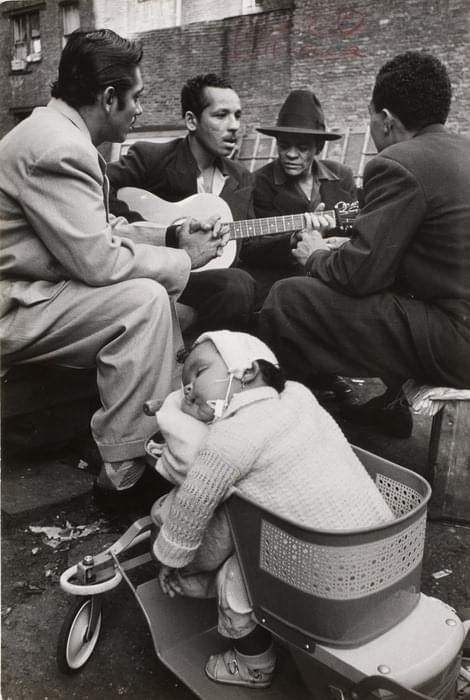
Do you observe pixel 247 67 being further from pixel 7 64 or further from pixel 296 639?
pixel 296 639

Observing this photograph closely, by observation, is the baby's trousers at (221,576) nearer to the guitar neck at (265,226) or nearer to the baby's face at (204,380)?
the baby's face at (204,380)

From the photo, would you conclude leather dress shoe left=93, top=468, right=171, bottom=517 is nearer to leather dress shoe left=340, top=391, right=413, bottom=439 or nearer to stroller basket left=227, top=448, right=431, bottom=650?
stroller basket left=227, top=448, right=431, bottom=650

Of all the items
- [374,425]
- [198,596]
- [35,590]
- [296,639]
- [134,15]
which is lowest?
[374,425]

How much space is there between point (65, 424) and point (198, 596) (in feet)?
4.21

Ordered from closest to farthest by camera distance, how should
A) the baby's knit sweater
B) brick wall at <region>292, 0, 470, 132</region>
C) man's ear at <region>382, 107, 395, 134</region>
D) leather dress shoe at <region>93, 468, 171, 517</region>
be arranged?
the baby's knit sweater, leather dress shoe at <region>93, 468, 171, 517</region>, man's ear at <region>382, 107, 395, 134</region>, brick wall at <region>292, 0, 470, 132</region>

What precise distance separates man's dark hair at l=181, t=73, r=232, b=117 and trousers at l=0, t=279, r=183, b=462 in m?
2.05

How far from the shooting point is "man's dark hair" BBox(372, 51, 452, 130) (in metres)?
2.47

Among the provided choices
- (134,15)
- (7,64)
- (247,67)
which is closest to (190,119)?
(134,15)

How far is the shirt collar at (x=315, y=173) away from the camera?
12.8ft

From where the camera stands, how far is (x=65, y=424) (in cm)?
273

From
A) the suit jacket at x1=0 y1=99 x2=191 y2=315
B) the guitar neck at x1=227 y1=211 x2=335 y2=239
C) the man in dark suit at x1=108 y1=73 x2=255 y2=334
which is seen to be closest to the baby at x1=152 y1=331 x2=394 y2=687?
the suit jacket at x1=0 y1=99 x2=191 y2=315

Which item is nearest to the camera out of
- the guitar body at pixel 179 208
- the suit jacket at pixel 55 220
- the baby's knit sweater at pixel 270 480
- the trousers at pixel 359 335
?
the baby's knit sweater at pixel 270 480

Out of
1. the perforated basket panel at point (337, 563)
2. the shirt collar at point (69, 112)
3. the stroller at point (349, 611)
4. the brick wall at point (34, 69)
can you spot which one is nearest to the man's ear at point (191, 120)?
the brick wall at point (34, 69)

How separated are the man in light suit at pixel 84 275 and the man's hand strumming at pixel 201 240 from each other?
33 centimetres
